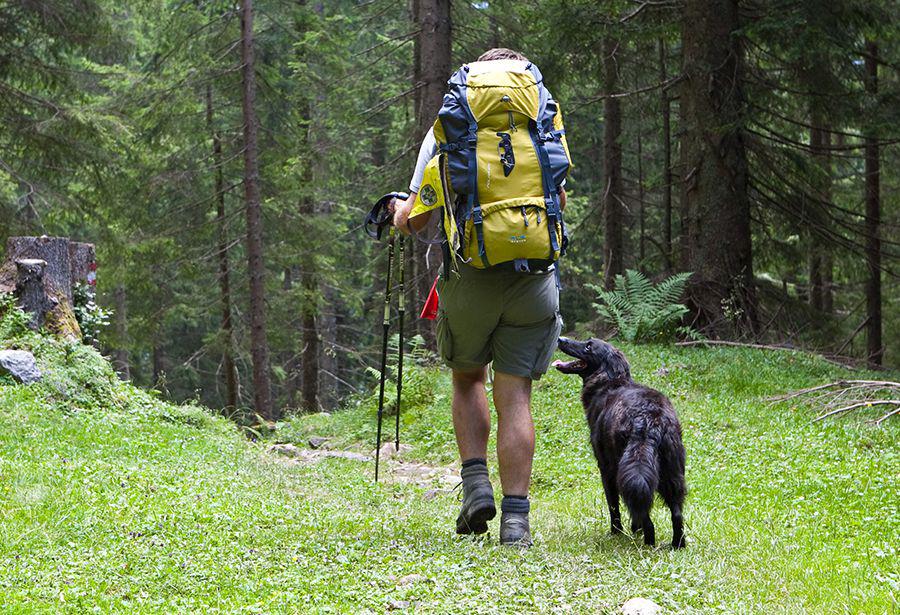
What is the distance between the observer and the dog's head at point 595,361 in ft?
16.0

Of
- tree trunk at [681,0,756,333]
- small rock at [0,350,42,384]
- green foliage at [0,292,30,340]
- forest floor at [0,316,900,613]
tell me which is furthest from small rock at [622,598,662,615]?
tree trunk at [681,0,756,333]

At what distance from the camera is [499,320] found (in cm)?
425

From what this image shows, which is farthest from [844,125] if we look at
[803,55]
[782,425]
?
[782,425]

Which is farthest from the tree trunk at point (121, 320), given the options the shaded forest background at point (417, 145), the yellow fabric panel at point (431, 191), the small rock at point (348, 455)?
the yellow fabric panel at point (431, 191)

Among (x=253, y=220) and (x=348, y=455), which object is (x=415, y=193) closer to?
(x=348, y=455)

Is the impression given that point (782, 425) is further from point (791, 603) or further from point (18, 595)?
point (18, 595)

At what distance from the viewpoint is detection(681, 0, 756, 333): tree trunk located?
38.0 ft

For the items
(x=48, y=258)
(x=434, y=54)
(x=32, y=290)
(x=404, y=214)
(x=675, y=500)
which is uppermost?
(x=434, y=54)

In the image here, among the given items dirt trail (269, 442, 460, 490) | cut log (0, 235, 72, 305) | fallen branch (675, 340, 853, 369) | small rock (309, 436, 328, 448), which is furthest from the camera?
fallen branch (675, 340, 853, 369)

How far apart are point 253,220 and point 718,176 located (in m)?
8.10

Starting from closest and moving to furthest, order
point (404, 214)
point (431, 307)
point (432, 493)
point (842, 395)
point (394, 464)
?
point (404, 214)
point (431, 307)
point (432, 493)
point (842, 395)
point (394, 464)

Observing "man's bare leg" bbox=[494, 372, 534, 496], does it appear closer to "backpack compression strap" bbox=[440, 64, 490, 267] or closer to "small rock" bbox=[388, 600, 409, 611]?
"backpack compression strap" bbox=[440, 64, 490, 267]

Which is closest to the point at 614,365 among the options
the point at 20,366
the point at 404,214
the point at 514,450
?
the point at 514,450

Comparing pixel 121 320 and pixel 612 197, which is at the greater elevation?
pixel 612 197
